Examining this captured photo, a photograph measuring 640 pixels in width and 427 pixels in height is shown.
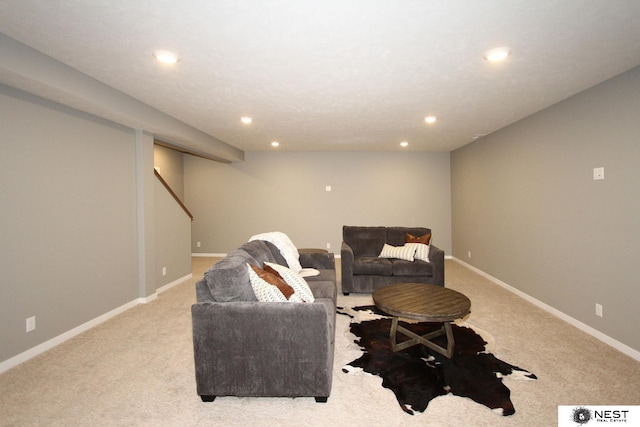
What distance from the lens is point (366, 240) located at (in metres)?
5.01

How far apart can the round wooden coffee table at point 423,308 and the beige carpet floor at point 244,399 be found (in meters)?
0.46

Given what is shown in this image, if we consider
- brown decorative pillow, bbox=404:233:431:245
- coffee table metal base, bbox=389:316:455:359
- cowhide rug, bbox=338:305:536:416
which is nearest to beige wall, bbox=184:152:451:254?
brown decorative pillow, bbox=404:233:431:245

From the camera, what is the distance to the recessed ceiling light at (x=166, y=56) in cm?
235

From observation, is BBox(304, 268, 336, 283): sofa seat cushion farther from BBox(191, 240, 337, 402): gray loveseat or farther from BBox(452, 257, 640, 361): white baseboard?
BBox(452, 257, 640, 361): white baseboard

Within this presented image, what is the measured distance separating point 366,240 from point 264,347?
3201 millimetres

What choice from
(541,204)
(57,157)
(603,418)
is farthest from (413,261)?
(57,157)

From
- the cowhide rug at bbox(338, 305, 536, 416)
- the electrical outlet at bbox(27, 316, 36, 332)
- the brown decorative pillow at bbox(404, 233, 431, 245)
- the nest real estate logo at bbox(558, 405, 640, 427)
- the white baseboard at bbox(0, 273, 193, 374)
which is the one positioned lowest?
the nest real estate logo at bbox(558, 405, 640, 427)

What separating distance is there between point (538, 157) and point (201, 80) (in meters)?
4.02

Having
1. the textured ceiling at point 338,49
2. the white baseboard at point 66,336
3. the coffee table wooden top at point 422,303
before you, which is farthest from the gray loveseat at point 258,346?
the white baseboard at point 66,336

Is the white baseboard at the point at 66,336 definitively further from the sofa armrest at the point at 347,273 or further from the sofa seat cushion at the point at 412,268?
the sofa seat cushion at the point at 412,268

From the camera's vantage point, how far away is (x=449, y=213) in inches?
285

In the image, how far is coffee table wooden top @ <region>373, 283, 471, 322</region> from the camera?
2517 mm

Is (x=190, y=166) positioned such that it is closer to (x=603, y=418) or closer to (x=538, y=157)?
(x=538, y=157)

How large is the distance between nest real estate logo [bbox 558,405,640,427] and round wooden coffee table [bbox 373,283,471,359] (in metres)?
0.82
